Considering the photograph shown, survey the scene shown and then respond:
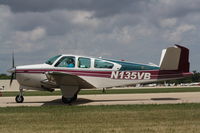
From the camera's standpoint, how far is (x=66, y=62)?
13352 millimetres

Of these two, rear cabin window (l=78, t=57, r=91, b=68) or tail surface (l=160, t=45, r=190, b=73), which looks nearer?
tail surface (l=160, t=45, r=190, b=73)

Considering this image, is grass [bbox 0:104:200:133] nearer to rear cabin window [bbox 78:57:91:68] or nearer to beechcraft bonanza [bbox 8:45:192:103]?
beechcraft bonanza [bbox 8:45:192:103]

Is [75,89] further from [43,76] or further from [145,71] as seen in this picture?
[145,71]

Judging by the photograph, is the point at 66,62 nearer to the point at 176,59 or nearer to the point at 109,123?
the point at 176,59

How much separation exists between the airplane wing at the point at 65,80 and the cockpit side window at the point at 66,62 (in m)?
0.93

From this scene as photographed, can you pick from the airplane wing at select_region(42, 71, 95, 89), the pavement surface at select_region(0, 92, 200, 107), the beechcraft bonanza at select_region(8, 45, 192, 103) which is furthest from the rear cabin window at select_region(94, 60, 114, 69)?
the pavement surface at select_region(0, 92, 200, 107)

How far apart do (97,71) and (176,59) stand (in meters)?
4.03

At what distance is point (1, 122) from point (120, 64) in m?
7.43

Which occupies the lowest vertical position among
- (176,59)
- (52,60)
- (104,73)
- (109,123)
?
(109,123)

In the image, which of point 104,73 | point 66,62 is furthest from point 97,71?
point 66,62

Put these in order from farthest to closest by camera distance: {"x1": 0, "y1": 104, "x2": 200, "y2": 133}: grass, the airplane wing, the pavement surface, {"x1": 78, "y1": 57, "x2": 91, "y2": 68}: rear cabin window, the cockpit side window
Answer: {"x1": 78, "y1": 57, "x2": 91, "y2": 68}: rear cabin window
the cockpit side window
the pavement surface
the airplane wing
{"x1": 0, "y1": 104, "x2": 200, "y2": 133}: grass

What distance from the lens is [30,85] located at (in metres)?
13.6

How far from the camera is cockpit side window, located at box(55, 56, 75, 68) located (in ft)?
43.7

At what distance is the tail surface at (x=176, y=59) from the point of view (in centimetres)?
1306
